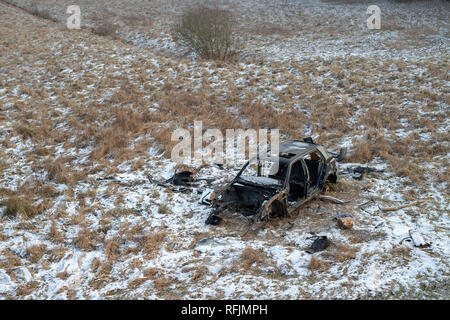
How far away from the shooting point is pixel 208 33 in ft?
58.3

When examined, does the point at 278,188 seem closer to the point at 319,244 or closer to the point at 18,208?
the point at 319,244

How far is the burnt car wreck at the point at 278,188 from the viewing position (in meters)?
6.66

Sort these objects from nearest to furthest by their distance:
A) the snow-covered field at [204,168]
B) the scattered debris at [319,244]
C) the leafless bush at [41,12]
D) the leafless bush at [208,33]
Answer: the snow-covered field at [204,168]
the scattered debris at [319,244]
the leafless bush at [208,33]
the leafless bush at [41,12]

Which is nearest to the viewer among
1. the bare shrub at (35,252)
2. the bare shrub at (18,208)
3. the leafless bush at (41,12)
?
the bare shrub at (35,252)

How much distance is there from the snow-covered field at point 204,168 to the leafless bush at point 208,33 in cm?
143

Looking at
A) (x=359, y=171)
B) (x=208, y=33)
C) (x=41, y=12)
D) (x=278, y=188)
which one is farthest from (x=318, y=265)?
(x=41, y=12)

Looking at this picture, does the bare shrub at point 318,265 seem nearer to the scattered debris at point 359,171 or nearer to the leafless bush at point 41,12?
the scattered debris at point 359,171

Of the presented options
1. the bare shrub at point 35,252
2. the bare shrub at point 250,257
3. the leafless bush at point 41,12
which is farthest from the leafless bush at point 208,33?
the leafless bush at point 41,12

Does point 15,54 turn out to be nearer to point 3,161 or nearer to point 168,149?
point 3,161

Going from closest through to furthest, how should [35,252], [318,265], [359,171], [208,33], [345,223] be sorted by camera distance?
[318,265], [35,252], [345,223], [359,171], [208,33]

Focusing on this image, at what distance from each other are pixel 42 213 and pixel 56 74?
11489mm

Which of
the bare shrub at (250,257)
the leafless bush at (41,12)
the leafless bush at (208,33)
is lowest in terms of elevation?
the bare shrub at (250,257)

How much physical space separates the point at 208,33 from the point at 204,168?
10.5m

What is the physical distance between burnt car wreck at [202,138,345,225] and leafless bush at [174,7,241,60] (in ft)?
38.5
